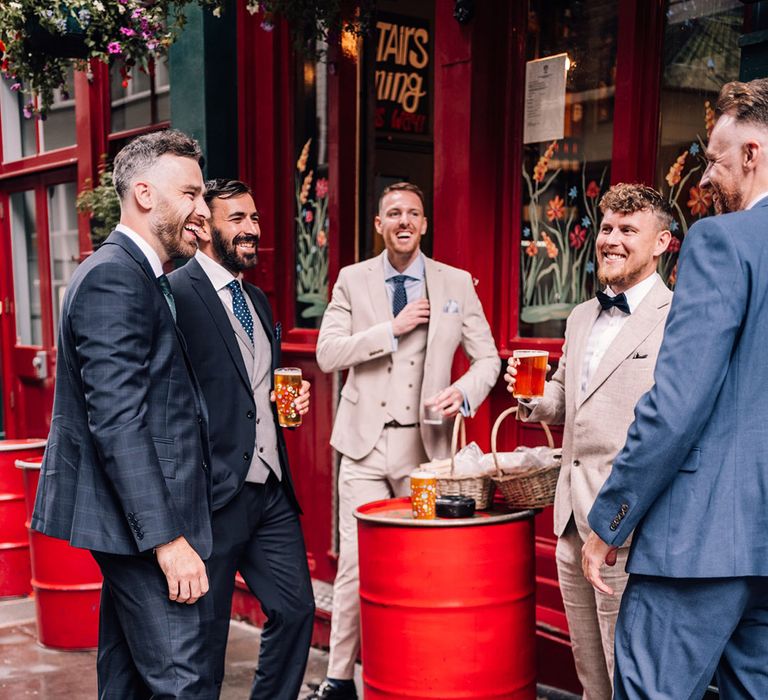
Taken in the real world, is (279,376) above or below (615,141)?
below

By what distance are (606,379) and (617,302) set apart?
279 millimetres

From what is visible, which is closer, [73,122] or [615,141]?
[615,141]

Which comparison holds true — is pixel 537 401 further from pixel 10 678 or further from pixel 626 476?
pixel 10 678

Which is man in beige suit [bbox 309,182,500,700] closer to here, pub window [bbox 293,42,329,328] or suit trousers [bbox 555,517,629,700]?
suit trousers [bbox 555,517,629,700]

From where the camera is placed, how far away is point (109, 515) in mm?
2609

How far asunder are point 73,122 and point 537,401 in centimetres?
589

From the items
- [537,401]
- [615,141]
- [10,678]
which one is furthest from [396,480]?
[10,678]

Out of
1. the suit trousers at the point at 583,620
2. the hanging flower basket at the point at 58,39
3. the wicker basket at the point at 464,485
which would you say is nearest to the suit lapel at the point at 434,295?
the wicker basket at the point at 464,485

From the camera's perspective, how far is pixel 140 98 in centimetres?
685

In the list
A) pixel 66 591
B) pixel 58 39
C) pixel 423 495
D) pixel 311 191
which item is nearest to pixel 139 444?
pixel 423 495

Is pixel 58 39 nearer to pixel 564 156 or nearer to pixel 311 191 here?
pixel 311 191

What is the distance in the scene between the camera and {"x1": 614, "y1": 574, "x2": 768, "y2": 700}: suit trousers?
231 cm

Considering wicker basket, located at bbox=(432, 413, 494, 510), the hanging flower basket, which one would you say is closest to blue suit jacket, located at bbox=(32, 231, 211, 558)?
wicker basket, located at bbox=(432, 413, 494, 510)

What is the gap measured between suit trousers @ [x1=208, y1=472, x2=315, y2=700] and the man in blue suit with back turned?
5.03ft
